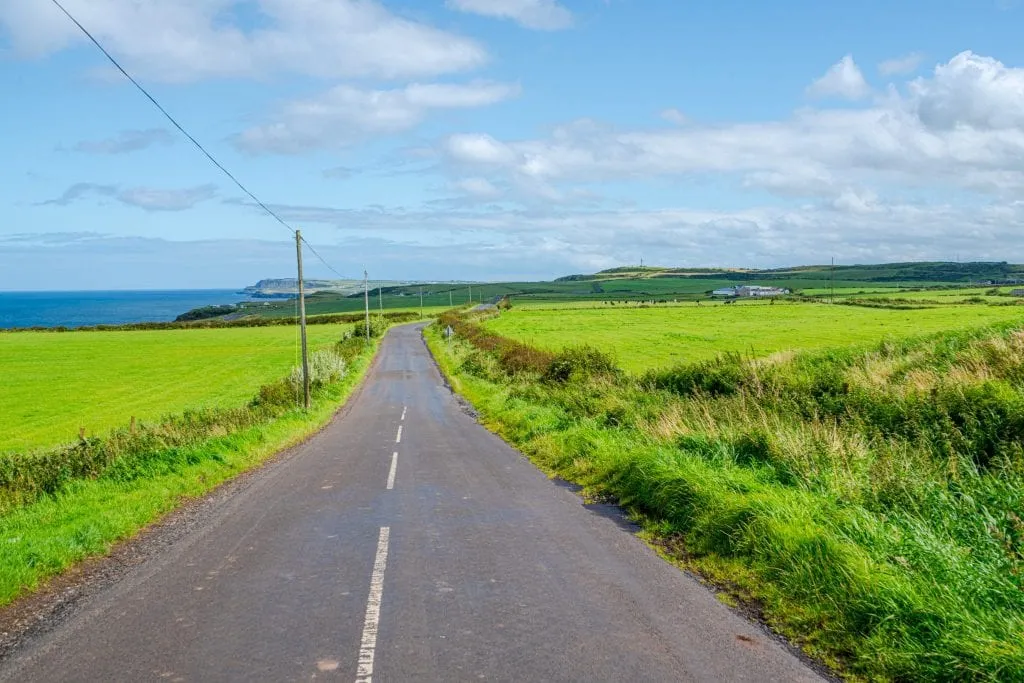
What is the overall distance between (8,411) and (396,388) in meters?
20.5

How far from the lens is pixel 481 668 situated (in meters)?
5.86

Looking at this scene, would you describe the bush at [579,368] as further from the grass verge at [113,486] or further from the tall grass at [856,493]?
the grass verge at [113,486]

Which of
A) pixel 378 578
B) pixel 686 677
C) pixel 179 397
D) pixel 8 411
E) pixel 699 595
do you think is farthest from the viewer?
pixel 179 397

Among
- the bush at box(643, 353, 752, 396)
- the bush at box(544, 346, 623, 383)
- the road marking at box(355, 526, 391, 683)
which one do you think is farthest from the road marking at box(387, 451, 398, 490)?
the bush at box(544, 346, 623, 383)

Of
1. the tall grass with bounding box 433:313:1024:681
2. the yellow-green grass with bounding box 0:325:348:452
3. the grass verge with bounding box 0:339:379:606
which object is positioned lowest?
the yellow-green grass with bounding box 0:325:348:452

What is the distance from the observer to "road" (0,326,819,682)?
234 inches

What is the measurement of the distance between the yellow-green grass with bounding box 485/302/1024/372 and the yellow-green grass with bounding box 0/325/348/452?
890 inches

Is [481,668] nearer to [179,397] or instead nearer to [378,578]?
[378,578]

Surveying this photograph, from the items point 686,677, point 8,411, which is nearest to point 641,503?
point 686,677

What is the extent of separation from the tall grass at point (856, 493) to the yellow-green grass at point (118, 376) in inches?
981

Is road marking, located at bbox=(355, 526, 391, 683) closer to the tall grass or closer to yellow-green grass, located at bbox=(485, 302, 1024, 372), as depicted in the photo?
the tall grass

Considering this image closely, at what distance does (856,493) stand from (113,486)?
12363mm

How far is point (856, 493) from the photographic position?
32.1 ft

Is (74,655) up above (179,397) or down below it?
above
